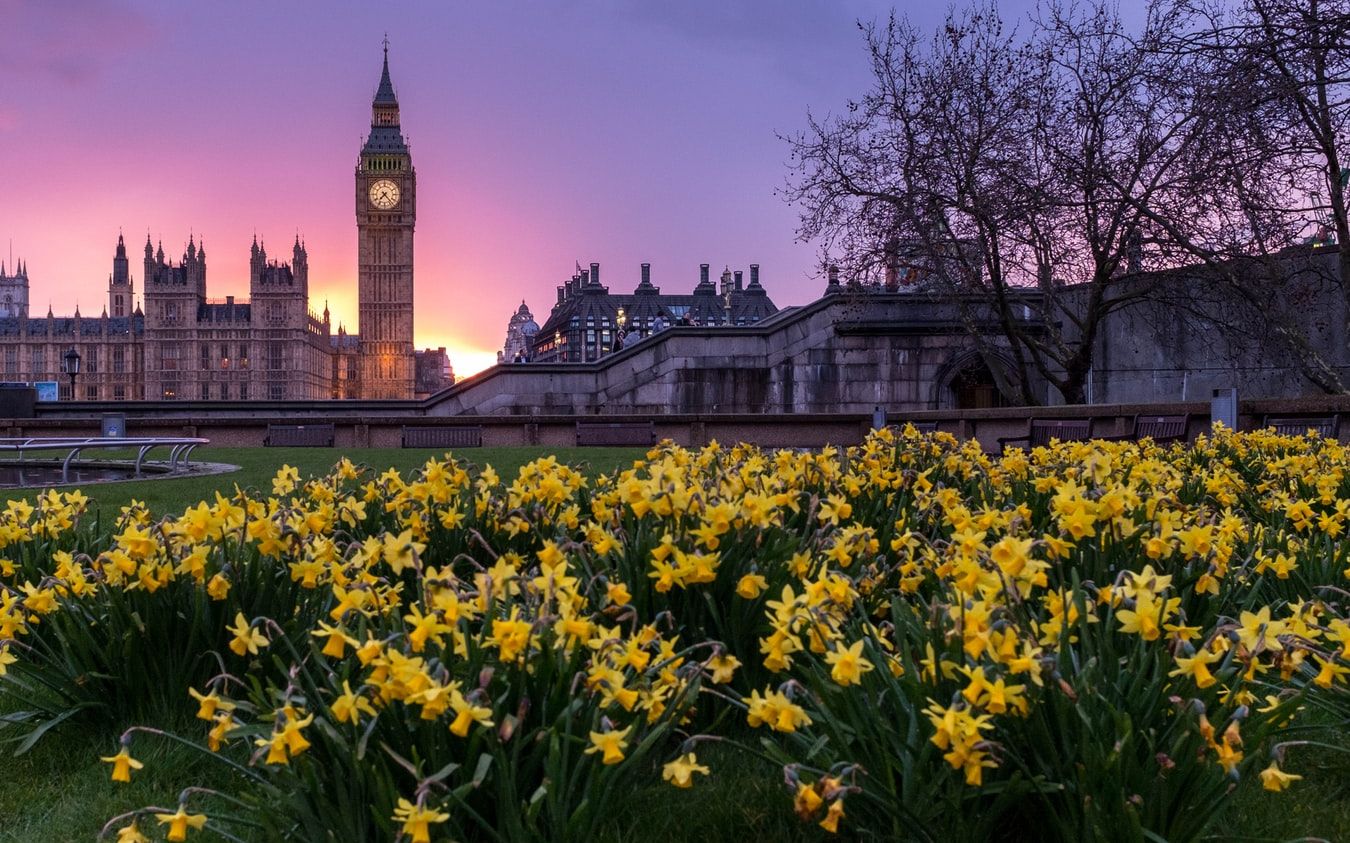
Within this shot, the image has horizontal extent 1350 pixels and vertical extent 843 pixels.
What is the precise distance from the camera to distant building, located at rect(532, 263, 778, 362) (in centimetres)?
12088

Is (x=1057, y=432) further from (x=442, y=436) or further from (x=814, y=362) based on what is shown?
(x=442, y=436)

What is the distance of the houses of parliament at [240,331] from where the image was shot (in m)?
133

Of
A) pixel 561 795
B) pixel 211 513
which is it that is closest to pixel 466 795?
pixel 561 795

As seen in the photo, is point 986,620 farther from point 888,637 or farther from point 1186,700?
point 888,637

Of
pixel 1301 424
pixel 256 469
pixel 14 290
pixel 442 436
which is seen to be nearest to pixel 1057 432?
pixel 1301 424

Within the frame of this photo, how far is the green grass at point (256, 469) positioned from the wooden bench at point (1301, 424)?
716 centimetres

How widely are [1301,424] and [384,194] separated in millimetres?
141005

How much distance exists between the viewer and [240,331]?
133875mm

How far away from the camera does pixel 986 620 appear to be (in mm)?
2191

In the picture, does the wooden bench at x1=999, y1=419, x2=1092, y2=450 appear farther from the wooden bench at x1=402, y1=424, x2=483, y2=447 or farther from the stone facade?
the wooden bench at x1=402, y1=424, x2=483, y2=447

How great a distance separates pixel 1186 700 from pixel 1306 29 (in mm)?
8483

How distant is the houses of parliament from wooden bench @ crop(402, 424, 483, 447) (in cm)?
11813

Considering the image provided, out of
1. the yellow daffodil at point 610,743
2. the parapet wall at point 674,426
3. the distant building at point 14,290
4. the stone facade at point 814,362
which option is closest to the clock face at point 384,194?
the distant building at point 14,290

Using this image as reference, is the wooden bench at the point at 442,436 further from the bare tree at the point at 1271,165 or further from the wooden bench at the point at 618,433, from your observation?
the bare tree at the point at 1271,165
